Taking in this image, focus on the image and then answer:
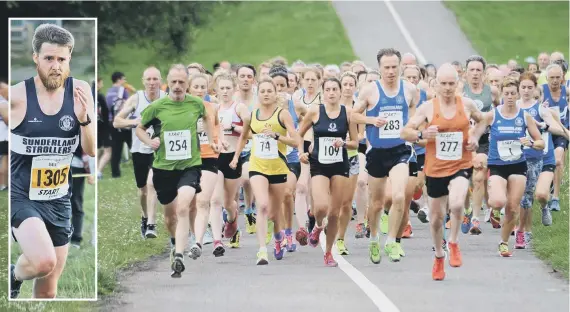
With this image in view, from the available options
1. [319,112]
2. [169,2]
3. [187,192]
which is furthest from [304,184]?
[169,2]

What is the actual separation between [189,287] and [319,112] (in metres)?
2.60

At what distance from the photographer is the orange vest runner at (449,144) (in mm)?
14117

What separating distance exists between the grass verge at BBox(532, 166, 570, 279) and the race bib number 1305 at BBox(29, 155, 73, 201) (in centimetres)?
570

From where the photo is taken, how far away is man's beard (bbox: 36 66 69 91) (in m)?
10.2

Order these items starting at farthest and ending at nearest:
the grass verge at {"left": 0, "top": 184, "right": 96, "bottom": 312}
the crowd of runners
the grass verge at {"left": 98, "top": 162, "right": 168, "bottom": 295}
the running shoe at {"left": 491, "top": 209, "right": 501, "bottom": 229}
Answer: the running shoe at {"left": 491, "top": 209, "right": 501, "bottom": 229}, the grass verge at {"left": 98, "top": 162, "right": 168, "bottom": 295}, the crowd of runners, the grass verge at {"left": 0, "top": 184, "right": 96, "bottom": 312}

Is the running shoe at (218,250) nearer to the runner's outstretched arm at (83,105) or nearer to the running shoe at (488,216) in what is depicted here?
the running shoe at (488,216)

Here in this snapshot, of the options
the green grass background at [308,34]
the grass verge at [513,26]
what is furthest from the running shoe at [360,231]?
the grass verge at [513,26]

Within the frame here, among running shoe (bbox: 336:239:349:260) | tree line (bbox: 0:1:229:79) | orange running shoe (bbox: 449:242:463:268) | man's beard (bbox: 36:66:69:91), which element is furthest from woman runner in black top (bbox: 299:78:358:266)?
tree line (bbox: 0:1:229:79)

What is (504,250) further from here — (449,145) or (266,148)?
(266,148)

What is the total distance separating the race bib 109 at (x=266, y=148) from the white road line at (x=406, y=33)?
30.4 meters

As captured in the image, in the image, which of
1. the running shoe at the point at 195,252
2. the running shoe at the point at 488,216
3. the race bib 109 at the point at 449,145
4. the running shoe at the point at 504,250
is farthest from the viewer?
the running shoe at the point at 488,216

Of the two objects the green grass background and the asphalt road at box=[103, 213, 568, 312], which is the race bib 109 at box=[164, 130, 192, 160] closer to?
the asphalt road at box=[103, 213, 568, 312]

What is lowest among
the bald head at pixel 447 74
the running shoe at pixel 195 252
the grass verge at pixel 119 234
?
the grass verge at pixel 119 234

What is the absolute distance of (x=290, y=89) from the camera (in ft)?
64.2
